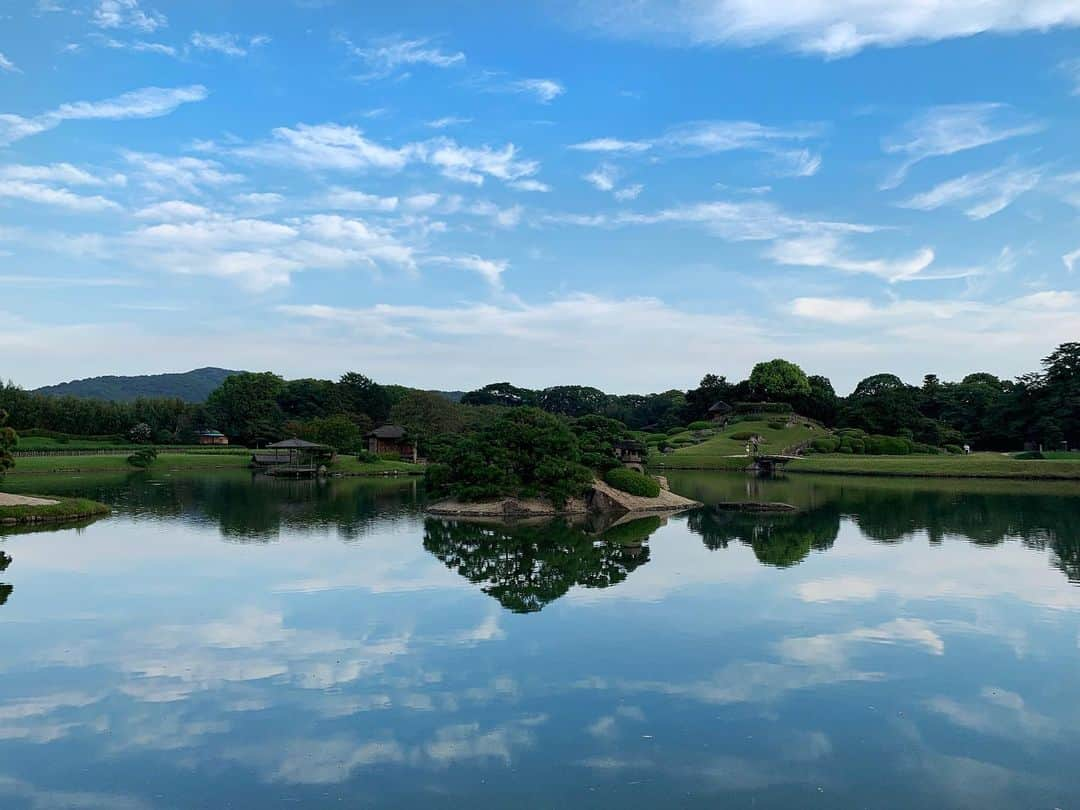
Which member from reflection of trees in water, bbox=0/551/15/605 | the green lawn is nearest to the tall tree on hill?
the green lawn

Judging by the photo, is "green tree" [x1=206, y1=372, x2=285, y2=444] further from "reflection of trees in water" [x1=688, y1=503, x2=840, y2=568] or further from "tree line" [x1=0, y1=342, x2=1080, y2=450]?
"reflection of trees in water" [x1=688, y1=503, x2=840, y2=568]

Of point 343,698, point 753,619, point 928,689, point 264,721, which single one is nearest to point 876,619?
point 753,619

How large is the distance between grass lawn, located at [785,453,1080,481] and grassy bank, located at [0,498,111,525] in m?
49.0

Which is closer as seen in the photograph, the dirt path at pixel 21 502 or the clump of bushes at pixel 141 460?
the dirt path at pixel 21 502

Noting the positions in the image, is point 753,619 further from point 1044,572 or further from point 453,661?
point 1044,572

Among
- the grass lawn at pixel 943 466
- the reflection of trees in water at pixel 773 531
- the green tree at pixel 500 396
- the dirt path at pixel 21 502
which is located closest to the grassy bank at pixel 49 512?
the dirt path at pixel 21 502

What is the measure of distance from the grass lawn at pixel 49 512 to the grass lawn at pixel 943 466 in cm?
4901

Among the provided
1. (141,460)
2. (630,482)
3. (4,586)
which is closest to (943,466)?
(630,482)

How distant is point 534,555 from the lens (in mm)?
23062

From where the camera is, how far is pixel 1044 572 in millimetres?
20469

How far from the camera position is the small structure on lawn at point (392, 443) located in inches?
2881

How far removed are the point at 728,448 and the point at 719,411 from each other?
2063cm

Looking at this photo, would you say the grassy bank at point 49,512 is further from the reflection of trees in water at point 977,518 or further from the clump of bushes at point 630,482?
the reflection of trees in water at point 977,518

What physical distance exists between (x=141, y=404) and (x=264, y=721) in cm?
9495
